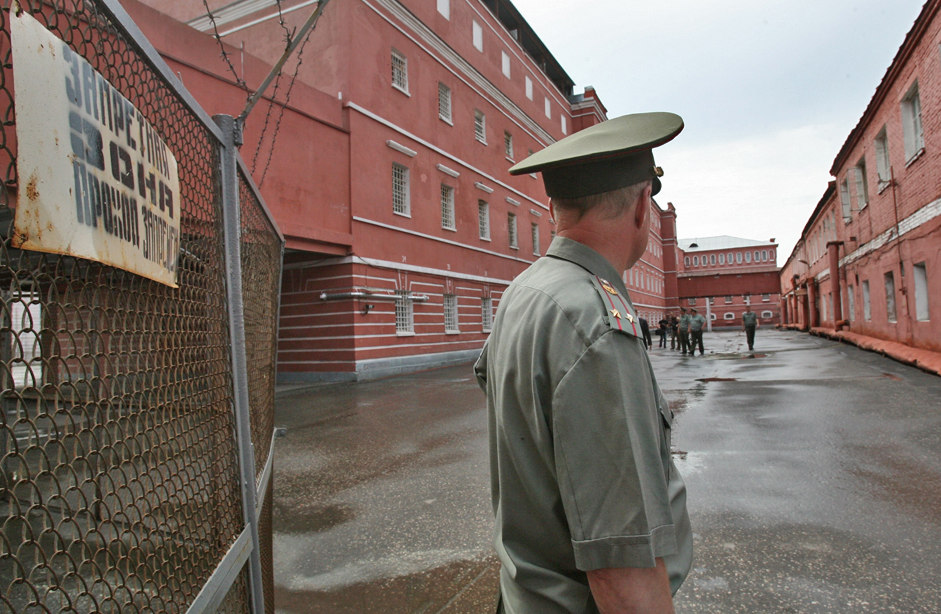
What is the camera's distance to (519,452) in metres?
1.38

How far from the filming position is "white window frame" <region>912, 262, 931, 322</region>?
548 inches

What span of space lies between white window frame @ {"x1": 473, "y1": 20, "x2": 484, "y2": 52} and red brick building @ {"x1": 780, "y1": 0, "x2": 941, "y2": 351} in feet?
48.5

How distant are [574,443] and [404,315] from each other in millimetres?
17817

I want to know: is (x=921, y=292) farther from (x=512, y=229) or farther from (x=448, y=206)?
(x=512, y=229)

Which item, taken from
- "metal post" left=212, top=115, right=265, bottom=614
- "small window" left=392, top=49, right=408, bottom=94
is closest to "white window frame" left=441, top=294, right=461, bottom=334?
"small window" left=392, top=49, right=408, bottom=94

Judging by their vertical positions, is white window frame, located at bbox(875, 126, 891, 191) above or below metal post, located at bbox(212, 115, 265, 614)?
above

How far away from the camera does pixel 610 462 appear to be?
1.18 metres

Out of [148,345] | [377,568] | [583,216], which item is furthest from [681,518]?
[377,568]

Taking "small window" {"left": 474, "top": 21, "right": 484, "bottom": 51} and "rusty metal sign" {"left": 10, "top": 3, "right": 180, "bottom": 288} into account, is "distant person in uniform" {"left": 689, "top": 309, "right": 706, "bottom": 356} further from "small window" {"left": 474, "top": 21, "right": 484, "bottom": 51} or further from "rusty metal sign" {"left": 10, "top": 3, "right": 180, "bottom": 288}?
"rusty metal sign" {"left": 10, "top": 3, "right": 180, "bottom": 288}

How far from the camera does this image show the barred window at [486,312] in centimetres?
2397

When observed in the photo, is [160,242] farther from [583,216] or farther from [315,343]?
[315,343]

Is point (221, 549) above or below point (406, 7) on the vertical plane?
below

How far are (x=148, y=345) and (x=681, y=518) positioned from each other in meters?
1.45

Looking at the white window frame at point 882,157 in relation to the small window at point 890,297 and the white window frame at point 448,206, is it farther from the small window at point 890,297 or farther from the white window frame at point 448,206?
the white window frame at point 448,206
